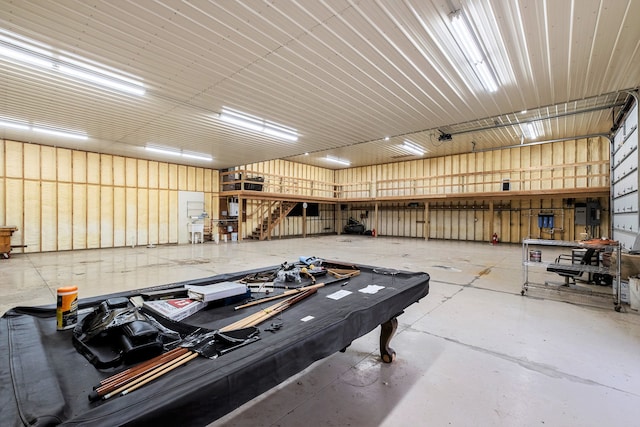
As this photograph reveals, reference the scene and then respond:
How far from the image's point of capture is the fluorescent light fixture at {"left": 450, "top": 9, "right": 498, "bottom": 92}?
4020 mm

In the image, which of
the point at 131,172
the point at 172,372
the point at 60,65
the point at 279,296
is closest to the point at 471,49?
the point at 279,296

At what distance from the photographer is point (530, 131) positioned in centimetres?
1062

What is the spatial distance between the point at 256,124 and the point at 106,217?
24.9 feet

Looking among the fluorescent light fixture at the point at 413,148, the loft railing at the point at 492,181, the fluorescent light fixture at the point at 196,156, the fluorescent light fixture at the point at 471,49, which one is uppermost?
the fluorescent light fixture at the point at 413,148

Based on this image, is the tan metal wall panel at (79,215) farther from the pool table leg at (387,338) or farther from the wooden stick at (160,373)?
the wooden stick at (160,373)

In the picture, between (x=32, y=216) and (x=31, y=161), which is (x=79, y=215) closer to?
(x=32, y=216)

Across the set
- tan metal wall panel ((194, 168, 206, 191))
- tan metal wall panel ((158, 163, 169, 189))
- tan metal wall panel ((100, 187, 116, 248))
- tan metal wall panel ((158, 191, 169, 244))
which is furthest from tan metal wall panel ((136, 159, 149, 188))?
tan metal wall panel ((194, 168, 206, 191))

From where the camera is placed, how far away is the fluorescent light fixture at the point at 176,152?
34.1 feet

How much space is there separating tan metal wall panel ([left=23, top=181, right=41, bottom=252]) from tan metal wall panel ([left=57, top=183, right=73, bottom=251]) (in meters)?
0.53

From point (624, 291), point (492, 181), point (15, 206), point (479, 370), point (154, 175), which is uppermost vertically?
point (154, 175)

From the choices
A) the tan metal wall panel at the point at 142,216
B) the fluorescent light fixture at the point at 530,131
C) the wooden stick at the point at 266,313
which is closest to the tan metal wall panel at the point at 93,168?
the tan metal wall panel at the point at 142,216

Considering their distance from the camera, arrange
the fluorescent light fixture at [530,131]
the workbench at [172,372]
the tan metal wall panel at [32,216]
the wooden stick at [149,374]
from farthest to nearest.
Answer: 1. the fluorescent light fixture at [530,131]
2. the tan metal wall panel at [32,216]
3. the wooden stick at [149,374]
4. the workbench at [172,372]

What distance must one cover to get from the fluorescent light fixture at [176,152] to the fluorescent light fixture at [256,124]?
4084 mm

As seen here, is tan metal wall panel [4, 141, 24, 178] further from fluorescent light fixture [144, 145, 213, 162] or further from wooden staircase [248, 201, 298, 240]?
wooden staircase [248, 201, 298, 240]
